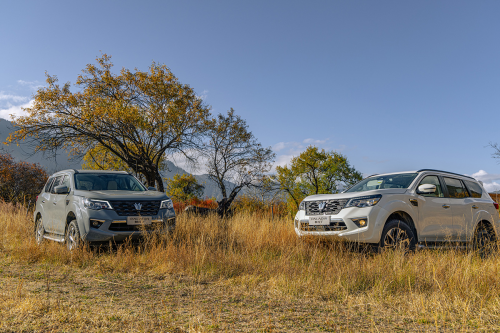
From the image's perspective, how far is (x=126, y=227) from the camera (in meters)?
6.38

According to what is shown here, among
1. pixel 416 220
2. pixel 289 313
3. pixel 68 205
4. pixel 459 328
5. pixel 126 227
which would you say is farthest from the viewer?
pixel 68 205

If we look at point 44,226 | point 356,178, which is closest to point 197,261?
point 44,226

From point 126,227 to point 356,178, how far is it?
3369 cm

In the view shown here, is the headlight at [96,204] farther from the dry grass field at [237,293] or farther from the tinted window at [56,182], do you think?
the tinted window at [56,182]

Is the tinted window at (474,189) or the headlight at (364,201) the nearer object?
the headlight at (364,201)

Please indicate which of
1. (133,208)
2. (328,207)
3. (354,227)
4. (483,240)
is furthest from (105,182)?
(483,240)

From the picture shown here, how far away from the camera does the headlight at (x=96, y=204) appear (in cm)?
637

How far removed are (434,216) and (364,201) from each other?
1.71 meters

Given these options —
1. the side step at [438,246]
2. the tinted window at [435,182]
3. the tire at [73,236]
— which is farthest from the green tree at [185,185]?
the side step at [438,246]

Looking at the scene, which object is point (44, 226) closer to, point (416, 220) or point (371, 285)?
point (371, 285)

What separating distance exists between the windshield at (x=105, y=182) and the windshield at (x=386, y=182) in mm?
5292

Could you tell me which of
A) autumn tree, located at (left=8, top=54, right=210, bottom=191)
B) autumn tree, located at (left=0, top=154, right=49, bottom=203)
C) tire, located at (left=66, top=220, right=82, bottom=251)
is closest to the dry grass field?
tire, located at (left=66, top=220, right=82, bottom=251)

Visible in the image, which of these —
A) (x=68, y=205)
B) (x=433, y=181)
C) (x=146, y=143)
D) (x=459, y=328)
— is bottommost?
(x=459, y=328)

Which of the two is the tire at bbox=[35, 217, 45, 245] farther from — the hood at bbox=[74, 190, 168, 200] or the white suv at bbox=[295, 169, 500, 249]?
the white suv at bbox=[295, 169, 500, 249]
